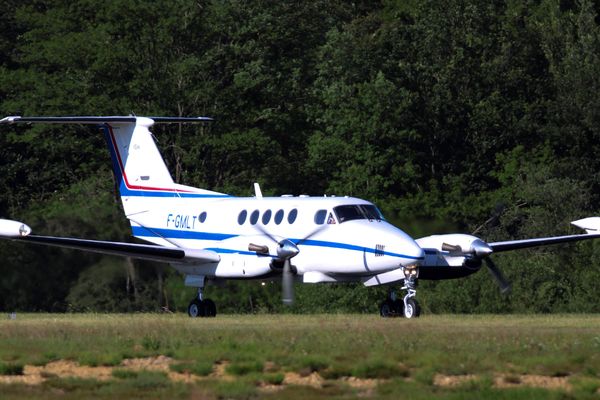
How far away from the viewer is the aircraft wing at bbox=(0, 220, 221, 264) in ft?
110

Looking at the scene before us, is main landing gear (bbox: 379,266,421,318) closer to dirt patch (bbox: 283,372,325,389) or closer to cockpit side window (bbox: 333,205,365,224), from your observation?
cockpit side window (bbox: 333,205,365,224)

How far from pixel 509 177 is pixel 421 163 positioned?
393 centimetres

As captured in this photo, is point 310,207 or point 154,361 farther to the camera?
point 310,207

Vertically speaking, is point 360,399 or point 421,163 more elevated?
point 421,163

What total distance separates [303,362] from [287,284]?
35.3 feet

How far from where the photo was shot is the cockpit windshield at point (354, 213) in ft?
112

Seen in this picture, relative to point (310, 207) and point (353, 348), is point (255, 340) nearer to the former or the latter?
point (353, 348)

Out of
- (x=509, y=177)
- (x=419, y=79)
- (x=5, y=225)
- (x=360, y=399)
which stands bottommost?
(x=360, y=399)

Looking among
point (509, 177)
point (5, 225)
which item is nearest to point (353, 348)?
point (5, 225)

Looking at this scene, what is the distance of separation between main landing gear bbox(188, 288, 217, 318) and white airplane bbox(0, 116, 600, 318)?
0.07ft

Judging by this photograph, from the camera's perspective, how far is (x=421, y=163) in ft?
196

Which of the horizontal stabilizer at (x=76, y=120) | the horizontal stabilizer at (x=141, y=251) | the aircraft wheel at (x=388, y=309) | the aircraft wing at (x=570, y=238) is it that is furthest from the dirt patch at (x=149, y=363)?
the horizontal stabilizer at (x=76, y=120)

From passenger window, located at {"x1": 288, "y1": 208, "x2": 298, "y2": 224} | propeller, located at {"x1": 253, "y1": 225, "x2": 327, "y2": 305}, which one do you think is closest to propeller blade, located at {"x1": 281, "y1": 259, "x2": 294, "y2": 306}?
propeller, located at {"x1": 253, "y1": 225, "x2": 327, "y2": 305}

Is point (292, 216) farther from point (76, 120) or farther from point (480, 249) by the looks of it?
point (76, 120)
